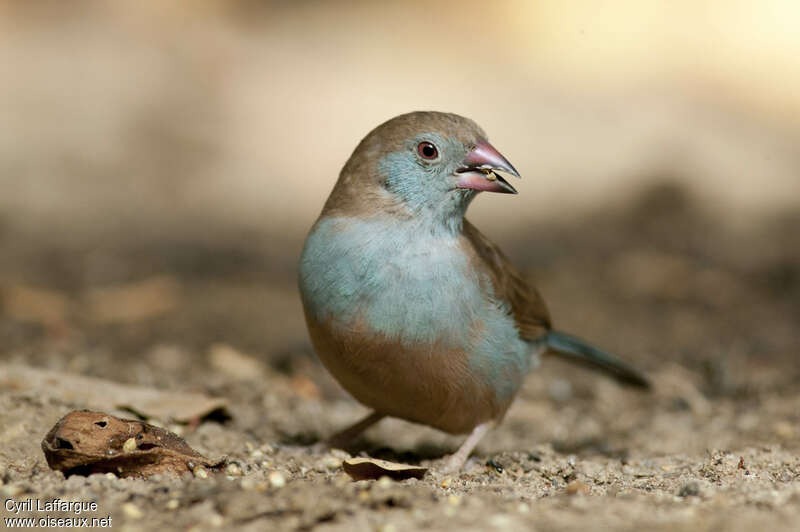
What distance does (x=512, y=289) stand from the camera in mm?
4738

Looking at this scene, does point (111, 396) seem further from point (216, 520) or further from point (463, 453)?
point (216, 520)

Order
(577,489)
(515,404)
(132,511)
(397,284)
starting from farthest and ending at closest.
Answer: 1. (515,404)
2. (397,284)
3. (577,489)
4. (132,511)

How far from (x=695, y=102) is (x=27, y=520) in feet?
32.1

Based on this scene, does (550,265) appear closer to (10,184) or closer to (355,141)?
(355,141)

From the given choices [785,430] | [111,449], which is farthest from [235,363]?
[785,430]

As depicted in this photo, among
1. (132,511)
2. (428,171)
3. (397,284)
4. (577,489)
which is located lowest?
(132,511)

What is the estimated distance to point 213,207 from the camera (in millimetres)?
9555

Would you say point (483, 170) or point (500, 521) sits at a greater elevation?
point (483, 170)

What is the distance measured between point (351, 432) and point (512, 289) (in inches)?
38.9

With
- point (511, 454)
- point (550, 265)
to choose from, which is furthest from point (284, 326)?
point (511, 454)

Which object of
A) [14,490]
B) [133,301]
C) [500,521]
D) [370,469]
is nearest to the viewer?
[500,521]

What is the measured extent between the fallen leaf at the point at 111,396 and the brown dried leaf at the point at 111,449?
0.96 metres

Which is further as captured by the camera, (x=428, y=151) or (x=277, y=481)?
(x=428, y=151)

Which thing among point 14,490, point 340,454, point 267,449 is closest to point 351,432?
point 340,454
